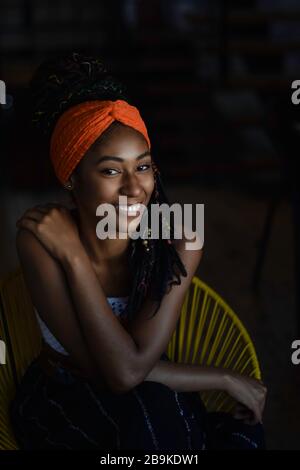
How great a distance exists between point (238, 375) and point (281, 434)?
34.6 inches

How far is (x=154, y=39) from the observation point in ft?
20.4

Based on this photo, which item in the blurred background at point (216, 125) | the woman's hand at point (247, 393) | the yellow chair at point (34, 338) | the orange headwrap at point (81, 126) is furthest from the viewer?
the blurred background at point (216, 125)

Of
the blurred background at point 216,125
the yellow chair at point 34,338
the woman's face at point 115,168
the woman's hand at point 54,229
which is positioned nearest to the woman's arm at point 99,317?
the woman's hand at point 54,229

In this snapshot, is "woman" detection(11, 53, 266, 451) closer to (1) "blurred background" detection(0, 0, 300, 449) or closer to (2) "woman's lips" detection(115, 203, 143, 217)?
(2) "woman's lips" detection(115, 203, 143, 217)

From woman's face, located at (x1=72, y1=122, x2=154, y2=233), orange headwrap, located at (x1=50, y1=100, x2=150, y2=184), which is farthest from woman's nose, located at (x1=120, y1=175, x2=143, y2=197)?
orange headwrap, located at (x1=50, y1=100, x2=150, y2=184)

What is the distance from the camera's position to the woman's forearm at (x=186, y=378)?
1.59m

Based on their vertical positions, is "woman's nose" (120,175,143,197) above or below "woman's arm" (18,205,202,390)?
above

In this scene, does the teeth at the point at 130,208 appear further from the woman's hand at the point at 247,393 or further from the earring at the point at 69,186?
the woman's hand at the point at 247,393

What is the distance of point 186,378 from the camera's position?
1596 millimetres

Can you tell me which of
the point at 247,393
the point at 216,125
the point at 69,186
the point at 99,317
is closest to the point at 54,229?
the point at 69,186

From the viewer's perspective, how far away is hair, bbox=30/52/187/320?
1.50m

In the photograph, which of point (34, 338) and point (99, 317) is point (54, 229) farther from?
point (34, 338)
